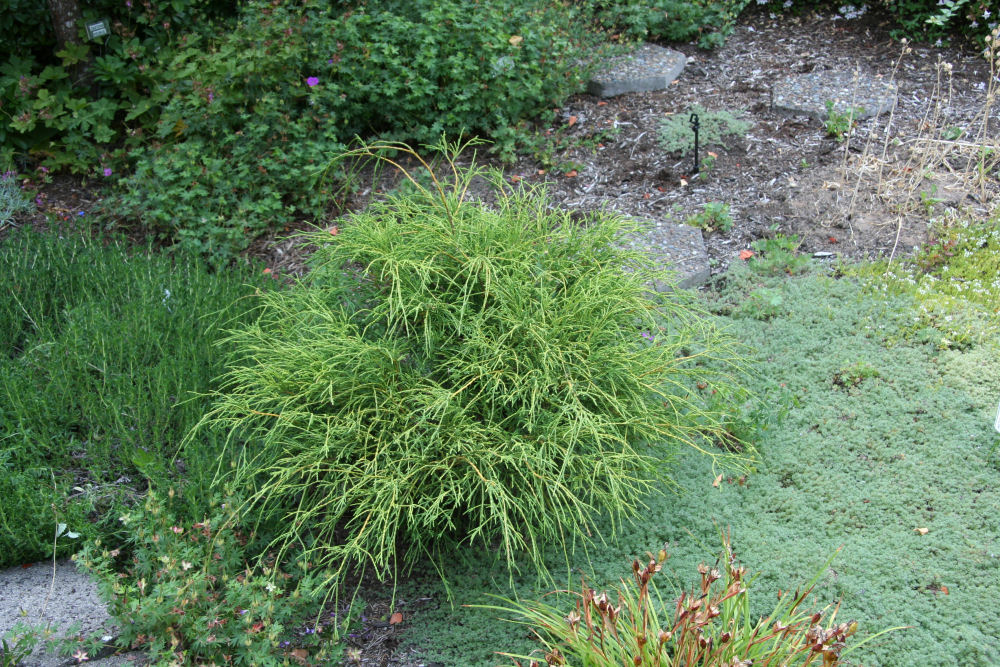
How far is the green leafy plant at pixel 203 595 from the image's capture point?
254 centimetres

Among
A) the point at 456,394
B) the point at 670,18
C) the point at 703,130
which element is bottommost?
the point at 456,394

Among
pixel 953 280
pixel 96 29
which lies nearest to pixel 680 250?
pixel 953 280

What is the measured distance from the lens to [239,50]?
5.31 metres

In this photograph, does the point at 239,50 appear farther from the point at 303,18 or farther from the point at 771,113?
the point at 771,113

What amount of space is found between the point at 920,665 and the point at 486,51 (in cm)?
411

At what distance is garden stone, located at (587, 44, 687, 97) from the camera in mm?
5883

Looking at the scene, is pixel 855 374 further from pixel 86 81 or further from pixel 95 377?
pixel 86 81

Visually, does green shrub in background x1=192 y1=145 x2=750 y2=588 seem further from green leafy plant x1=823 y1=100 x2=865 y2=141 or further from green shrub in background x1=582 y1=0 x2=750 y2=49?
green shrub in background x1=582 y1=0 x2=750 y2=49

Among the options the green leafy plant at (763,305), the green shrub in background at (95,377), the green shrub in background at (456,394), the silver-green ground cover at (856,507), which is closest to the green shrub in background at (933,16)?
the green leafy plant at (763,305)

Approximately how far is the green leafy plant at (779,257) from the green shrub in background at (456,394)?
4.22 feet

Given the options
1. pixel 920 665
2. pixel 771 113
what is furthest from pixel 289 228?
pixel 920 665

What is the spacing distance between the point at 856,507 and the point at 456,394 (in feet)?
5.32

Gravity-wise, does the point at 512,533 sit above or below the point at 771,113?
below

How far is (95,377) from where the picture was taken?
3.68m
